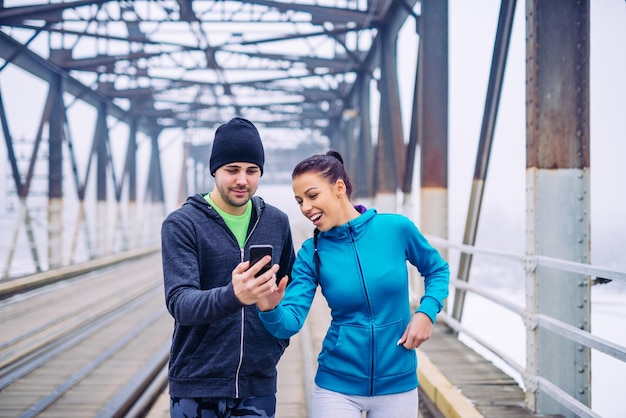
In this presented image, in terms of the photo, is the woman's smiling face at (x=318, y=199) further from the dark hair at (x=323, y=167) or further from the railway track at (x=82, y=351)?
the railway track at (x=82, y=351)

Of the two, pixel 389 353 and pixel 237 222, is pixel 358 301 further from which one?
pixel 237 222

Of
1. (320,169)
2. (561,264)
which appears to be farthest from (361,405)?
(561,264)

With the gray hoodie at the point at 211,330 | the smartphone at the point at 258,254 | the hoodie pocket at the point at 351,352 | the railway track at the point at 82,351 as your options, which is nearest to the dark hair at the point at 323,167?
the gray hoodie at the point at 211,330

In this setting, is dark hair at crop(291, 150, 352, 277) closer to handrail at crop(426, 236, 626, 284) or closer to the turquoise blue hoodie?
the turquoise blue hoodie

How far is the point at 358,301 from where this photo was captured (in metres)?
2.02

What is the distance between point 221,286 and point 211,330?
0.15 meters

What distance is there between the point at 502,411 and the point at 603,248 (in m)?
1.24

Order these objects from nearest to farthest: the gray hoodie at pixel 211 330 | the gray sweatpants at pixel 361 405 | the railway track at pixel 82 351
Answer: the gray hoodie at pixel 211 330 < the gray sweatpants at pixel 361 405 < the railway track at pixel 82 351

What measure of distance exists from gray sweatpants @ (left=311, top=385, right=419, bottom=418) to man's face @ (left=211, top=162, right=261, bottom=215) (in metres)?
0.75

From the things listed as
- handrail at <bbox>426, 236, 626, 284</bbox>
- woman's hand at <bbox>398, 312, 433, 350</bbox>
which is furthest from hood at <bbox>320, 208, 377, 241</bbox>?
handrail at <bbox>426, 236, 626, 284</bbox>

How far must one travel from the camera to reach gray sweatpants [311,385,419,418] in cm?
200

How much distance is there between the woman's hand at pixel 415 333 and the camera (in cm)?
199

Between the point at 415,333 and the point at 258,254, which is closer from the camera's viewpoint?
the point at 258,254

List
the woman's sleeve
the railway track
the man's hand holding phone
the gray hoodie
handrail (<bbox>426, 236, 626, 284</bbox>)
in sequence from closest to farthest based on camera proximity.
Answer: the man's hand holding phone → the gray hoodie → the woman's sleeve → handrail (<bbox>426, 236, 626, 284</bbox>) → the railway track
